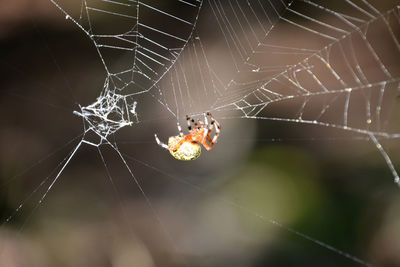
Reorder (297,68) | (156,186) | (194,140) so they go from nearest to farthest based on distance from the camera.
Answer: (194,140)
(297,68)
(156,186)

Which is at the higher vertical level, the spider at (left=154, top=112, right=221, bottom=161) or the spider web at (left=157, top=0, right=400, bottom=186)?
the spider web at (left=157, top=0, right=400, bottom=186)

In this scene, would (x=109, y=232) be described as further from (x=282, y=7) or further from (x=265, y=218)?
(x=282, y=7)

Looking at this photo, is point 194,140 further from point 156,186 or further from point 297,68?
point 297,68

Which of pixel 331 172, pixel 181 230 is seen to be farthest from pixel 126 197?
pixel 331 172

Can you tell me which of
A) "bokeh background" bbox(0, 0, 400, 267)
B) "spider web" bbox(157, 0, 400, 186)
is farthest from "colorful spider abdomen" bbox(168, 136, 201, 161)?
"bokeh background" bbox(0, 0, 400, 267)

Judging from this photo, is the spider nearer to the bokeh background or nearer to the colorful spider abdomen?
the colorful spider abdomen

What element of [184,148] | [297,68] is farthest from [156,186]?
[297,68]

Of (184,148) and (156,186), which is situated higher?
(184,148)

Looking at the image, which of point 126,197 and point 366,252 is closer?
point 366,252

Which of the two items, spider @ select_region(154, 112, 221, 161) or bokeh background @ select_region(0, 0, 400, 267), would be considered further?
bokeh background @ select_region(0, 0, 400, 267)
